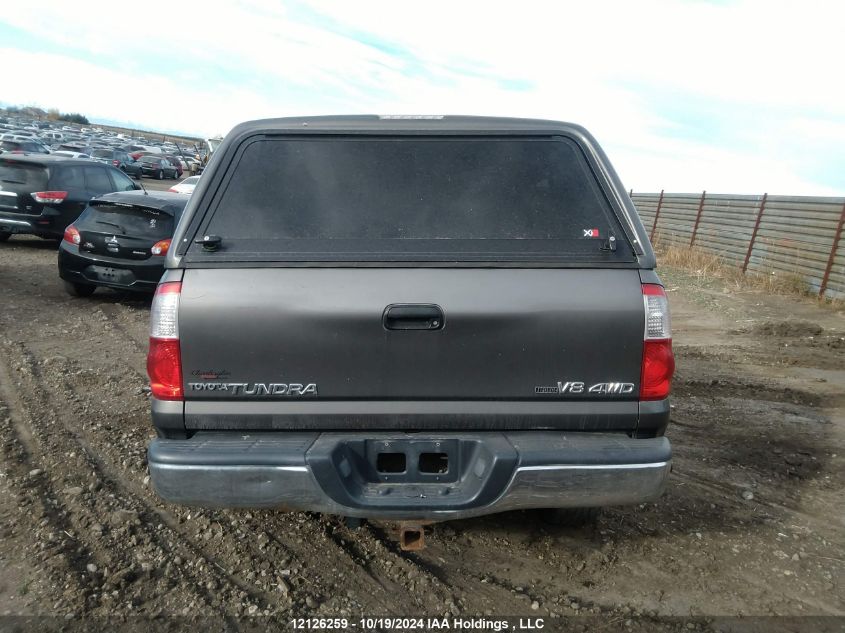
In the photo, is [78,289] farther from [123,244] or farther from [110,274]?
[123,244]

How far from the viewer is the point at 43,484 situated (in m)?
3.86

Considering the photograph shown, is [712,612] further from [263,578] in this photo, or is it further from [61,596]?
[61,596]

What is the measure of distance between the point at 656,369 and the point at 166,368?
77.5 inches

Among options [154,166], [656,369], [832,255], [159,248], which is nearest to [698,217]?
[832,255]

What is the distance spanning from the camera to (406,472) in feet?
8.61

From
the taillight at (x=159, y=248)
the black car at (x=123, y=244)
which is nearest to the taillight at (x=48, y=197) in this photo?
the black car at (x=123, y=244)

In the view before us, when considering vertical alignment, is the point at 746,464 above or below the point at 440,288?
Result: below

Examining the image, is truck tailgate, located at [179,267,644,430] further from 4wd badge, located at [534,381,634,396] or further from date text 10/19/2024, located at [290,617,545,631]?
date text 10/19/2024, located at [290,617,545,631]

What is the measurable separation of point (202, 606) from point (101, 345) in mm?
4898

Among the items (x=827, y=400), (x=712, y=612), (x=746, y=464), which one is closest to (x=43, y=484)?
(x=712, y=612)

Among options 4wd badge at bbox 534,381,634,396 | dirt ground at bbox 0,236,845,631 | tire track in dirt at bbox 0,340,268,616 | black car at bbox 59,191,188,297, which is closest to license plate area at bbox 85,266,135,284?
black car at bbox 59,191,188,297

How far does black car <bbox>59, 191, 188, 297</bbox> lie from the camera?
8.40m

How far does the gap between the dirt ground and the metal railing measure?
27.6 feet

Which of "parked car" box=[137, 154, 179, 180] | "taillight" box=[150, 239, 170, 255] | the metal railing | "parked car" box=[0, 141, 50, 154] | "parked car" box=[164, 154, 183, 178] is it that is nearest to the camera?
"taillight" box=[150, 239, 170, 255]
